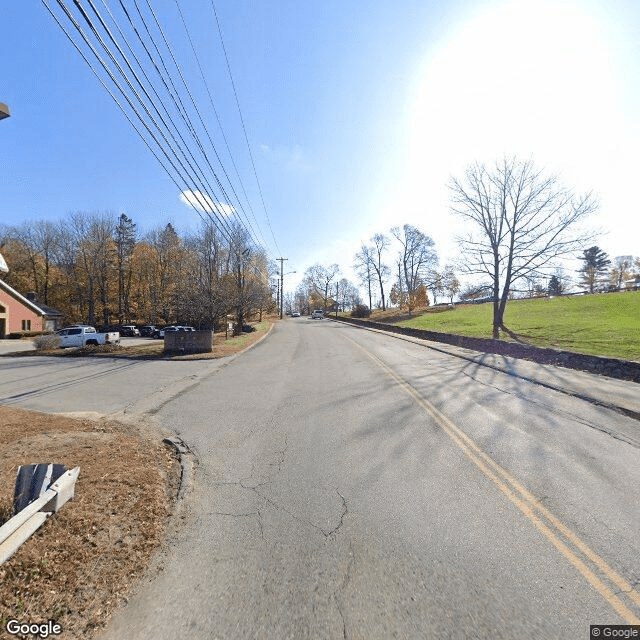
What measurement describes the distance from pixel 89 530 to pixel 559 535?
429 cm

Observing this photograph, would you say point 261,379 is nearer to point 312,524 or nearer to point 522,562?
point 312,524

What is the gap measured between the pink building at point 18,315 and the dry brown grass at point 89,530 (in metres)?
38.6

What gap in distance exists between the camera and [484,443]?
17.7ft

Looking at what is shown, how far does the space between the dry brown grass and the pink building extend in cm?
3858

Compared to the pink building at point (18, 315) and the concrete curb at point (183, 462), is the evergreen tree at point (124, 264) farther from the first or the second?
the concrete curb at point (183, 462)

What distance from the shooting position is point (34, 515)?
9.26 ft

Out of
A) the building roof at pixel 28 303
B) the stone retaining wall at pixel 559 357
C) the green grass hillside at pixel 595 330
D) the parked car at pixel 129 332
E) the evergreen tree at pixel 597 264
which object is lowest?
the parked car at pixel 129 332

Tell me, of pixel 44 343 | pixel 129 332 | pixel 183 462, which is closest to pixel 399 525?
pixel 183 462

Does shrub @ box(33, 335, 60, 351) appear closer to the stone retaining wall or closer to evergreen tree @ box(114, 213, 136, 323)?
the stone retaining wall

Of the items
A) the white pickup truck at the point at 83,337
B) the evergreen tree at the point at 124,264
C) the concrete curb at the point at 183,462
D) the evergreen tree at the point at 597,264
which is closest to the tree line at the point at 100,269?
the evergreen tree at the point at 124,264

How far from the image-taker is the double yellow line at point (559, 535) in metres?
2.47

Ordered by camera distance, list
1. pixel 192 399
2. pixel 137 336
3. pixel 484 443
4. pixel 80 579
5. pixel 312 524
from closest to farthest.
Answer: pixel 80 579 → pixel 312 524 → pixel 484 443 → pixel 192 399 → pixel 137 336

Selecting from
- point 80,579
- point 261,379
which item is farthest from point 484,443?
point 261,379

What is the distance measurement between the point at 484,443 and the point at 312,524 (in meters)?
3.37
